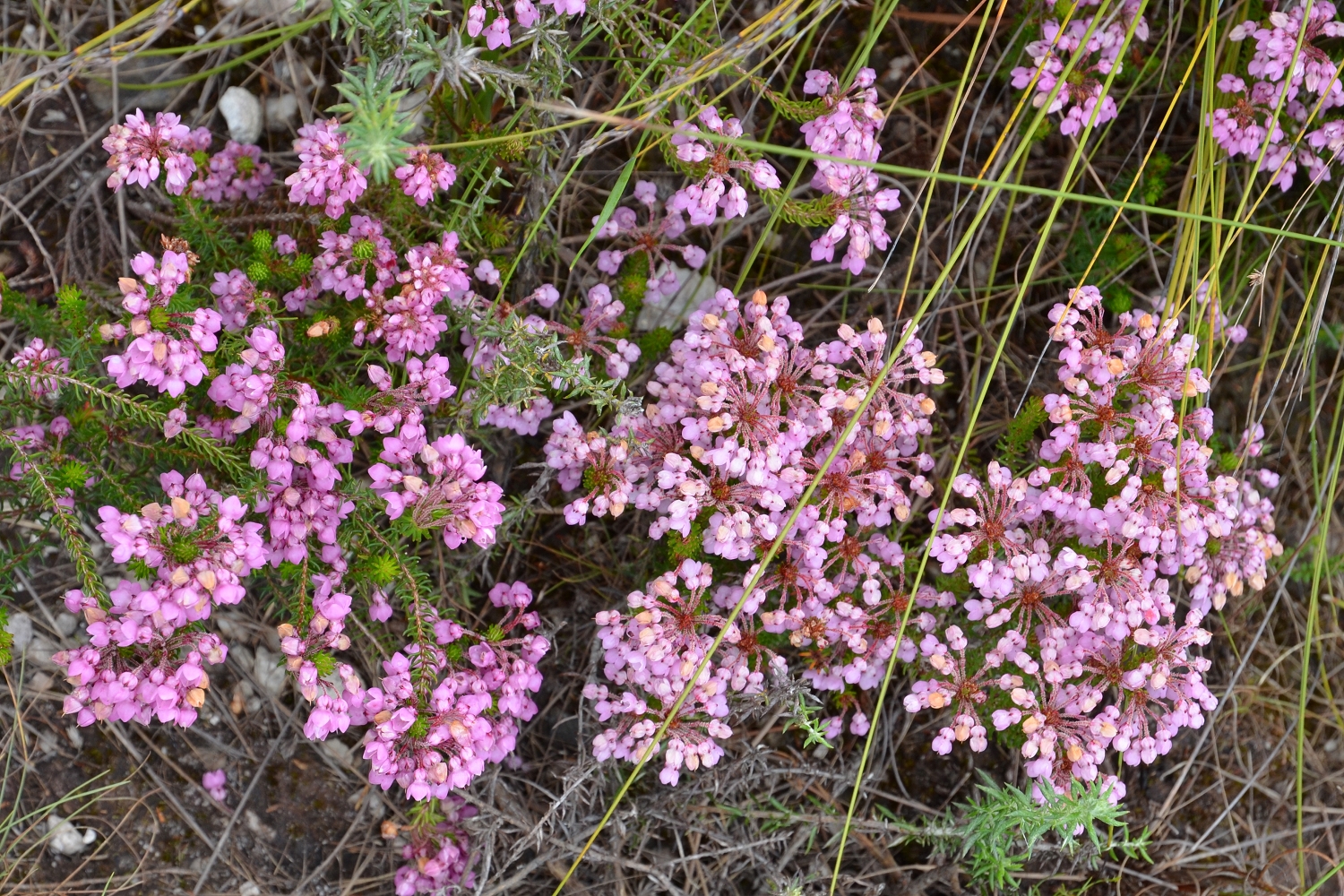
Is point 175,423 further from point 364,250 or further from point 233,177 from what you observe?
point 233,177

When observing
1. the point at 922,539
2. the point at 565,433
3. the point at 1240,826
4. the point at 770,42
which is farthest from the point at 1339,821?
the point at 770,42

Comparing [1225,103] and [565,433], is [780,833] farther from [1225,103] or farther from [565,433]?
[1225,103]

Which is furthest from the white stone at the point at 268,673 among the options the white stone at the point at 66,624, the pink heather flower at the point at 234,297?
the pink heather flower at the point at 234,297

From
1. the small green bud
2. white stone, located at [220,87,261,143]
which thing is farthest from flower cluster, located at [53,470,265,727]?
white stone, located at [220,87,261,143]

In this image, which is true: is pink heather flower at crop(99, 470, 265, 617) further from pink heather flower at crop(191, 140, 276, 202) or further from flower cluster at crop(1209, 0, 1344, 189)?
flower cluster at crop(1209, 0, 1344, 189)

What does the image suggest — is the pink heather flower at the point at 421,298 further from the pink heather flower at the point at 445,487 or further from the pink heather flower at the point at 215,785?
the pink heather flower at the point at 215,785
